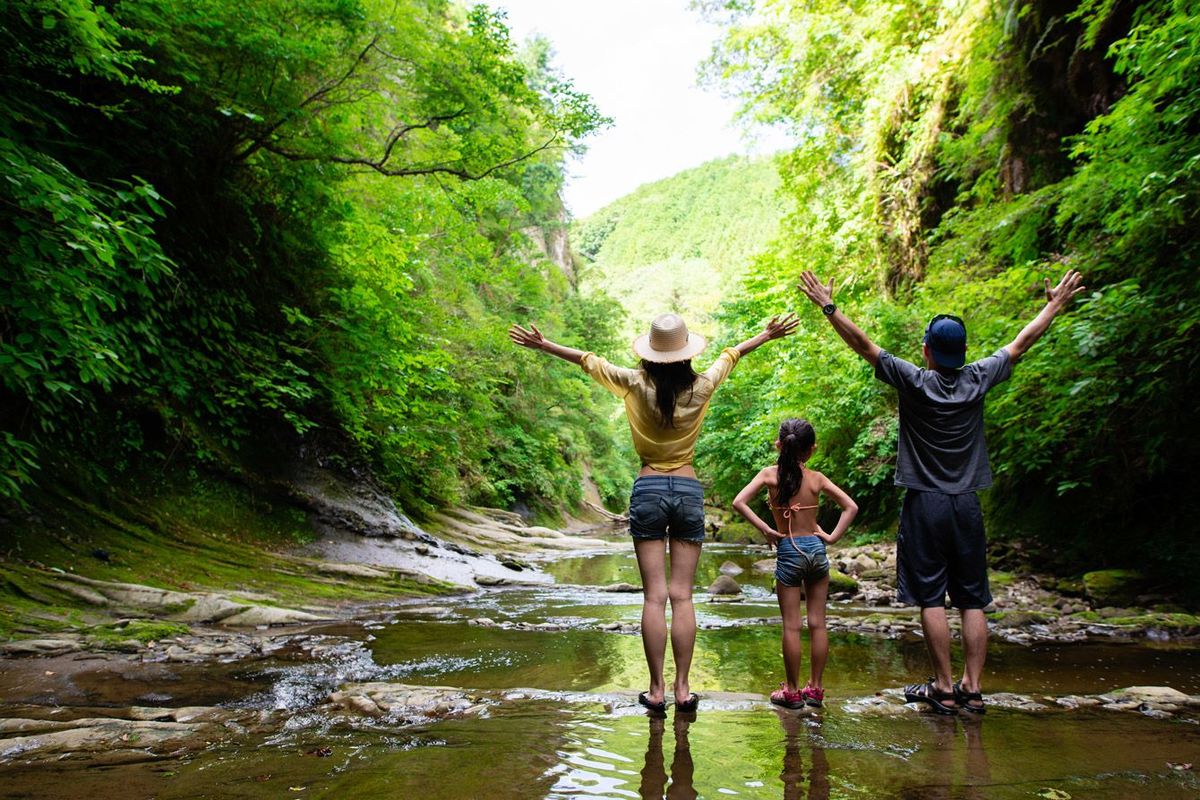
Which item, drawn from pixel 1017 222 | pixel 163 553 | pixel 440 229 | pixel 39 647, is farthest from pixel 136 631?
pixel 1017 222

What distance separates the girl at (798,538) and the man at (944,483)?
0.46m

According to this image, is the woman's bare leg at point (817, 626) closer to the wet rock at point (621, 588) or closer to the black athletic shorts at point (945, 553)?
the black athletic shorts at point (945, 553)

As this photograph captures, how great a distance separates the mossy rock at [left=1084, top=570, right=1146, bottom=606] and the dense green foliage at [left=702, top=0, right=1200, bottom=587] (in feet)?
1.10

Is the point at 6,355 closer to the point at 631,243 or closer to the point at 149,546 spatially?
the point at 149,546

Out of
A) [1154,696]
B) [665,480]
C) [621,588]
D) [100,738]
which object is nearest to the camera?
[100,738]

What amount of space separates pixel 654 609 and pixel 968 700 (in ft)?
6.19

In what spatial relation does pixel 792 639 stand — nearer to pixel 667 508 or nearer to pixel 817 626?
pixel 817 626

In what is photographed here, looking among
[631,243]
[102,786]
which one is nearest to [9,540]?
[102,786]

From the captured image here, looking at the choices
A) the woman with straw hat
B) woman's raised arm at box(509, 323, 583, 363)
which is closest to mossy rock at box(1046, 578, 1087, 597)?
the woman with straw hat

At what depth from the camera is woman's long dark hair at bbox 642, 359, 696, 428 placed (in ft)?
12.6

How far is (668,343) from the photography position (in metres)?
3.89

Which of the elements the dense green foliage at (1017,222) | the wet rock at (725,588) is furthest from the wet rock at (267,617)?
the dense green foliage at (1017,222)

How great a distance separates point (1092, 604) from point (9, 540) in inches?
463

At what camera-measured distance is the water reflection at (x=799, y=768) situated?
256 cm
